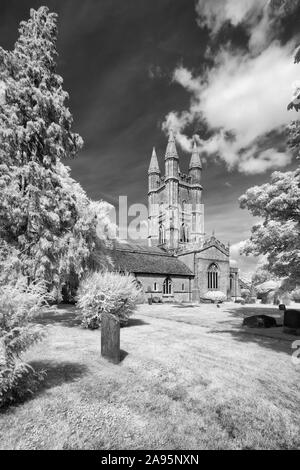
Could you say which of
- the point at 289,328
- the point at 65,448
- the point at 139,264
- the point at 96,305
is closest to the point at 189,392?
the point at 65,448

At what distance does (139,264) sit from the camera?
36062 mm

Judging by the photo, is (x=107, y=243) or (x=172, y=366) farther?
(x=107, y=243)

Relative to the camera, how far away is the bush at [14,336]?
13.4 ft

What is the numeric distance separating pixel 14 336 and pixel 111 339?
134 inches

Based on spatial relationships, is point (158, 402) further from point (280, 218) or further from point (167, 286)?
point (167, 286)

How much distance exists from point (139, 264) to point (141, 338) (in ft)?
84.7

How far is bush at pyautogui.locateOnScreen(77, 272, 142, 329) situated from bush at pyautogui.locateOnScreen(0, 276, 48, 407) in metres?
6.75

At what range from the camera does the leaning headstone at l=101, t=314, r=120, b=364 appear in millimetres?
7129

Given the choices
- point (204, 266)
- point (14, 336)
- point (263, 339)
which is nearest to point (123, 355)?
point (14, 336)

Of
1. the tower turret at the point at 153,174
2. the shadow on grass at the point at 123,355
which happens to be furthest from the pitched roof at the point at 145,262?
the tower turret at the point at 153,174

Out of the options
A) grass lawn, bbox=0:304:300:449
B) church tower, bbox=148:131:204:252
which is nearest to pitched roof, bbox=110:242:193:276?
church tower, bbox=148:131:204:252

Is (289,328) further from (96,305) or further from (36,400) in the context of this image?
(36,400)

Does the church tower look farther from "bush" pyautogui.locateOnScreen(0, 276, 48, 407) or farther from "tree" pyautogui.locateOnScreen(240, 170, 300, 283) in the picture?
"bush" pyautogui.locateOnScreen(0, 276, 48, 407)

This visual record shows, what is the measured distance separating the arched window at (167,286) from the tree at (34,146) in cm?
2568
